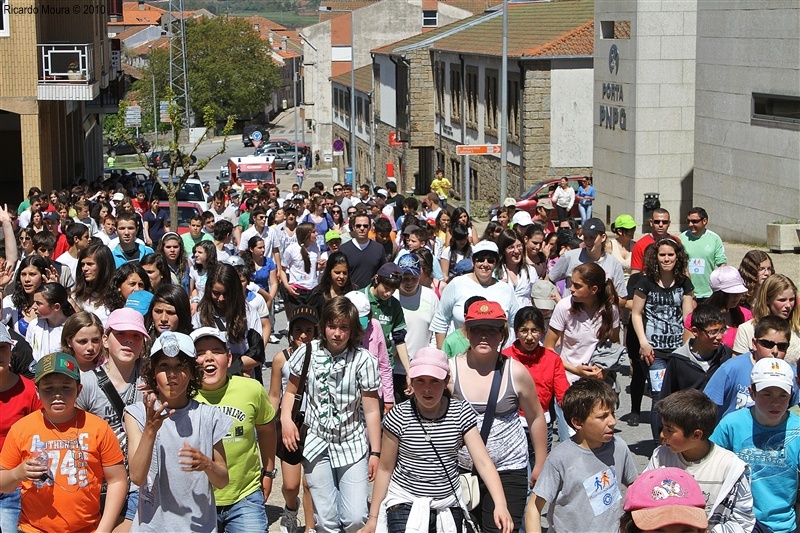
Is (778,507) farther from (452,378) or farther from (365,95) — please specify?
(365,95)

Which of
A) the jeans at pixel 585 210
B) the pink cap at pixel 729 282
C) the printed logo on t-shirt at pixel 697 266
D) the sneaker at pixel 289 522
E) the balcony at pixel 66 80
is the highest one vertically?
the balcony at pixel 66 80

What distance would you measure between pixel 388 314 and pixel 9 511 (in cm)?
357

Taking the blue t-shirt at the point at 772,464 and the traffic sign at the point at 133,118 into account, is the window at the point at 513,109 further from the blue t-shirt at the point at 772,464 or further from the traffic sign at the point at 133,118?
the blue t-shirt at the point at 772,464

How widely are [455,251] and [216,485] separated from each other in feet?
25.5

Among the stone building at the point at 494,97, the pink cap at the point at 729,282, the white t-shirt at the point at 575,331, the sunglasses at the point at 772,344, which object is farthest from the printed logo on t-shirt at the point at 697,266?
the stone building at the point at 494,97

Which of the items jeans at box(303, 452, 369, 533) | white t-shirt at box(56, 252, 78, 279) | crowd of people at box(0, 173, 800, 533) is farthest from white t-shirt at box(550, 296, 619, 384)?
white t-shirt at box(56, 252, 78, 279)

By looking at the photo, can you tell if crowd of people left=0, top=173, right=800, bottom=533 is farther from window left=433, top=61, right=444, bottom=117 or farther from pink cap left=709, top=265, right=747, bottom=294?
window left=433, top=61, right=444, bottom=117

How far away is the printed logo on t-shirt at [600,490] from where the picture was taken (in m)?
5.67

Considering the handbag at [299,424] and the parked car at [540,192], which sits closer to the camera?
the handbag at [299,424]

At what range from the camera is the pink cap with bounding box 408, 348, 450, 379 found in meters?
5.97

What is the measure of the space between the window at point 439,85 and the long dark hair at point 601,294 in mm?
44690

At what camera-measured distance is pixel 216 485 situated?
562 centimetres

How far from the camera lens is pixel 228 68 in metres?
109

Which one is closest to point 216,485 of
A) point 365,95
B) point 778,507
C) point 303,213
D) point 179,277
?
point 778,507
